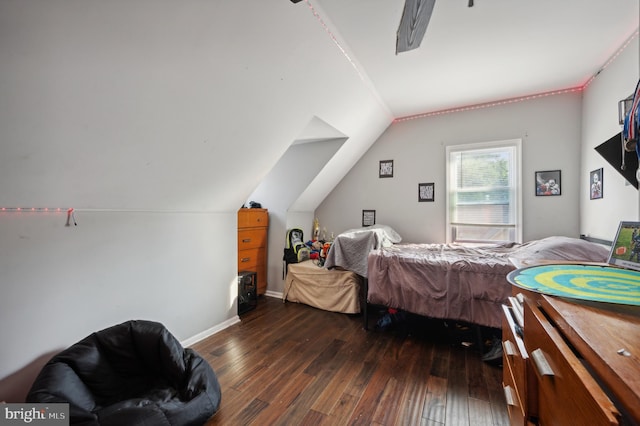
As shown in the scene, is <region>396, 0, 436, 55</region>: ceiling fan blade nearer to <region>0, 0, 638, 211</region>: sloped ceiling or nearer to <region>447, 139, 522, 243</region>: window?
<region>0, 0, 638, 211</region>: sloped ceiling

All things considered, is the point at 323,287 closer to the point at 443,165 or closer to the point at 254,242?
the point at 254,242

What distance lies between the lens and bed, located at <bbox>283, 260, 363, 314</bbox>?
2.98 metres

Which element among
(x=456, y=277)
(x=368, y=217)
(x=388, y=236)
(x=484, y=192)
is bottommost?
(x=456, y=277)

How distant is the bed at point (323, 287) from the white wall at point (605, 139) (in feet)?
7.59

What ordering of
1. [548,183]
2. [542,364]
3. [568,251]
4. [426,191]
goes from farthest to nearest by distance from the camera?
[426,191]
[548,183]
[568,251]
[542,364]

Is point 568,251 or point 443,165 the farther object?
point 443,165

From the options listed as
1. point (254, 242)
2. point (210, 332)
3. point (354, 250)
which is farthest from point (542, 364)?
point (254, 242)

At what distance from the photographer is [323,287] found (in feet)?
10.4

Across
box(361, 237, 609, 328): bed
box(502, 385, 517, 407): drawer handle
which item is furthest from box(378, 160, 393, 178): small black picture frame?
box(502, 385, 517, 407): drawer handle

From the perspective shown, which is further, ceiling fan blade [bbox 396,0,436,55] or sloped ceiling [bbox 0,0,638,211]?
ceiling fan blade [bbox 396,0,436,55]

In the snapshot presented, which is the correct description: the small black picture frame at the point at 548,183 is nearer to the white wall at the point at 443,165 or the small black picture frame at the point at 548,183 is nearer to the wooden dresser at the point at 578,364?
the white wall at the point at 443,165

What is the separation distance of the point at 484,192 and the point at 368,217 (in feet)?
5.10

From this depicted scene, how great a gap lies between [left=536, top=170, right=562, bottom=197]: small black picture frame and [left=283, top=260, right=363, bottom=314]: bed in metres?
2.38

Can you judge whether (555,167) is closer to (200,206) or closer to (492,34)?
(492,34)
